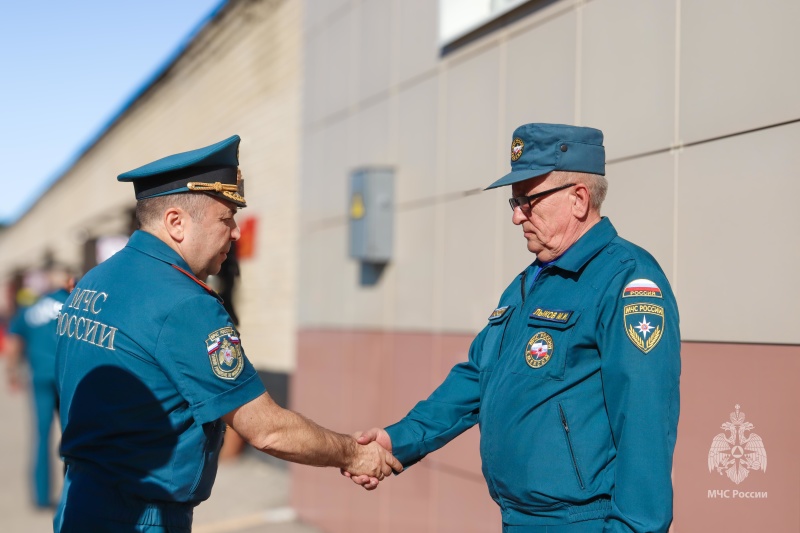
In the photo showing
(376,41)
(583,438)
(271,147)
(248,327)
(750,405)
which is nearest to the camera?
(583,438)

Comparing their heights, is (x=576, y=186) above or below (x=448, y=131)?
below

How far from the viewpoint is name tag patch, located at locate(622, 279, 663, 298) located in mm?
2773

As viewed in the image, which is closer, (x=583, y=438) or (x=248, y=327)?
(x=583, y=438)

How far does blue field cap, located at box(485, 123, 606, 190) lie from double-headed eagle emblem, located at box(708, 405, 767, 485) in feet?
3.61

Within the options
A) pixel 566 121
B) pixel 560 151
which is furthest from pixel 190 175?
pixel 566 121

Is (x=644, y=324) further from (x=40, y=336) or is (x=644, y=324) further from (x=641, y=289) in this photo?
(x=40, y=336)

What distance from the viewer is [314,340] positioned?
786cm

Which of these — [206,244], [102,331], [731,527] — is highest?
[206,244]

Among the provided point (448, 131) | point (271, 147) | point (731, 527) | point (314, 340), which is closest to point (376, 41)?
point (448, 131)

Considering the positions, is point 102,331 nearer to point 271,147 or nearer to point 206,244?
point 206,244

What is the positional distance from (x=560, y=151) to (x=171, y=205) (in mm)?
1416

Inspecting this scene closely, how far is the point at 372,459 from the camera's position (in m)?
3.77

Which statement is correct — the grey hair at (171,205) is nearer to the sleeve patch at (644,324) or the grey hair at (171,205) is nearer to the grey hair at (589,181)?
the grey hair at (589,181)

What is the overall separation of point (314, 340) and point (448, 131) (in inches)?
108
